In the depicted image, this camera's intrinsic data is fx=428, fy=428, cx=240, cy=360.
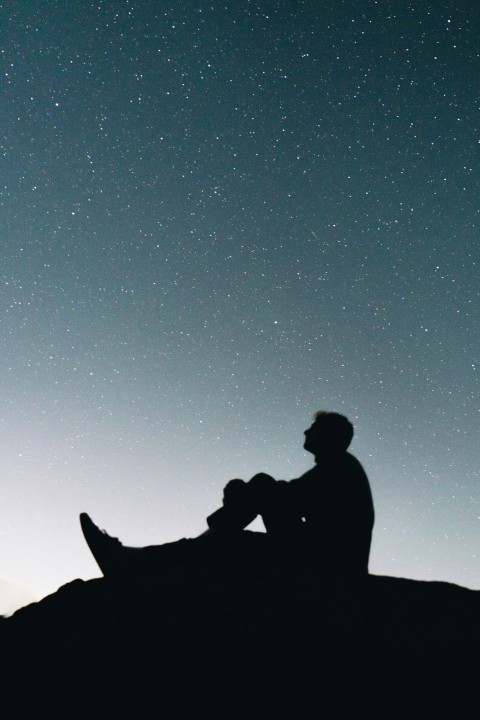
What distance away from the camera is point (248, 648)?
2275mm

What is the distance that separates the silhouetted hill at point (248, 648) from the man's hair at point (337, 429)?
3.22 ft

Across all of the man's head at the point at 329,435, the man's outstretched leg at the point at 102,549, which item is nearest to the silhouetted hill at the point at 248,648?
the man's outstretched leg at the point at 102,549

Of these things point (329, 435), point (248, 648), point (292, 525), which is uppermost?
point (329, 435)

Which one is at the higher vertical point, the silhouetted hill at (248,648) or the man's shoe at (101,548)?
the man's shoe at (101,548)

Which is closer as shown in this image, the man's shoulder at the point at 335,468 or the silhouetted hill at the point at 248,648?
the silhouetted hill at the point at 248,648

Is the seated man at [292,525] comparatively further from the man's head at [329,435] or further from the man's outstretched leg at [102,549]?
the man's head at [329,435]

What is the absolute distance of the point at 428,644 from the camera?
222 centimetres

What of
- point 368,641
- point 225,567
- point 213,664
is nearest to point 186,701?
point 213,664

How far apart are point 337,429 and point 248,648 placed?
5.36 ft

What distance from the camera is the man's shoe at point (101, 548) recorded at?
282 centimetres

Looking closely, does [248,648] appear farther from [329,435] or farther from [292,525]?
[329,435]

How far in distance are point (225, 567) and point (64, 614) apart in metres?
1.08

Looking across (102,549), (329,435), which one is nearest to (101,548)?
(102,549)

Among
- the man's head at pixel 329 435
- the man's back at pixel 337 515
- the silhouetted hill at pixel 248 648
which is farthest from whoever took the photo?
the man's head at pixel 329 435
